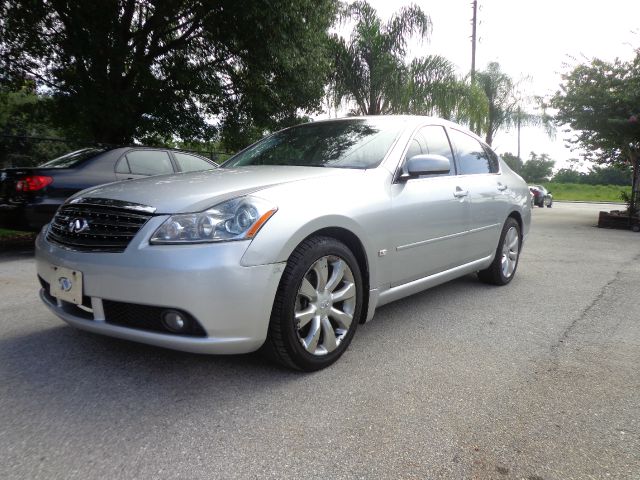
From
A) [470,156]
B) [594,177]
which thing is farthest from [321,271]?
[594,177]

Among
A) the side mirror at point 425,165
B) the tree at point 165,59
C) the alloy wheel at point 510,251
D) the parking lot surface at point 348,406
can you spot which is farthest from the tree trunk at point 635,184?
the side mirror at point 425,165

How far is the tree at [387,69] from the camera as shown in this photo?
14414 mm

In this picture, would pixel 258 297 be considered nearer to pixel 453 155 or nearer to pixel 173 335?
pixel 173 335

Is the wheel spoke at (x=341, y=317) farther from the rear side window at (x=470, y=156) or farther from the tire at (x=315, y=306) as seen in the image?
the rear side window at (x=470, y=156)

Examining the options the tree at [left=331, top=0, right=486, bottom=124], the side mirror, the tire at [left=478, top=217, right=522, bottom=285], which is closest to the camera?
the side mirror

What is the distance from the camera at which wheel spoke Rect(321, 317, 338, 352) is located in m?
2.63

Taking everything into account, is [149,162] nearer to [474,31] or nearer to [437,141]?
[437,141]

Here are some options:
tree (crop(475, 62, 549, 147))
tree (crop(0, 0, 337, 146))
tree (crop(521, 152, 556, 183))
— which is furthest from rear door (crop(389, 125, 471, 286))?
tree (crop(521, 152, 556, 183))

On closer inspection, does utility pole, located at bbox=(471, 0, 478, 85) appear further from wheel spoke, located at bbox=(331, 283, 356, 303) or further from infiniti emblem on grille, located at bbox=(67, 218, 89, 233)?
infiniti emblem on grille, located at bbox=(67, 218, 89, 233)

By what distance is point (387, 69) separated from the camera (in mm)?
14453

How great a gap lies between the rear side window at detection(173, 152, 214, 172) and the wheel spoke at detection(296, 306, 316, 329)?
5.05 meters

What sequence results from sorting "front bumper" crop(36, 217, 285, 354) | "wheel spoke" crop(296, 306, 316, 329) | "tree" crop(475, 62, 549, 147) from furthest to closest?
"tree" crop(475, 62, 549, 147)
"wheel spoke" crop(296, 306, 316, 329)
"front bumper" crop(36, 217, 285, 354)

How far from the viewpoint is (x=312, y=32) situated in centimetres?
1033

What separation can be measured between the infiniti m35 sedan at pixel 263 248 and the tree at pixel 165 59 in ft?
23.2
